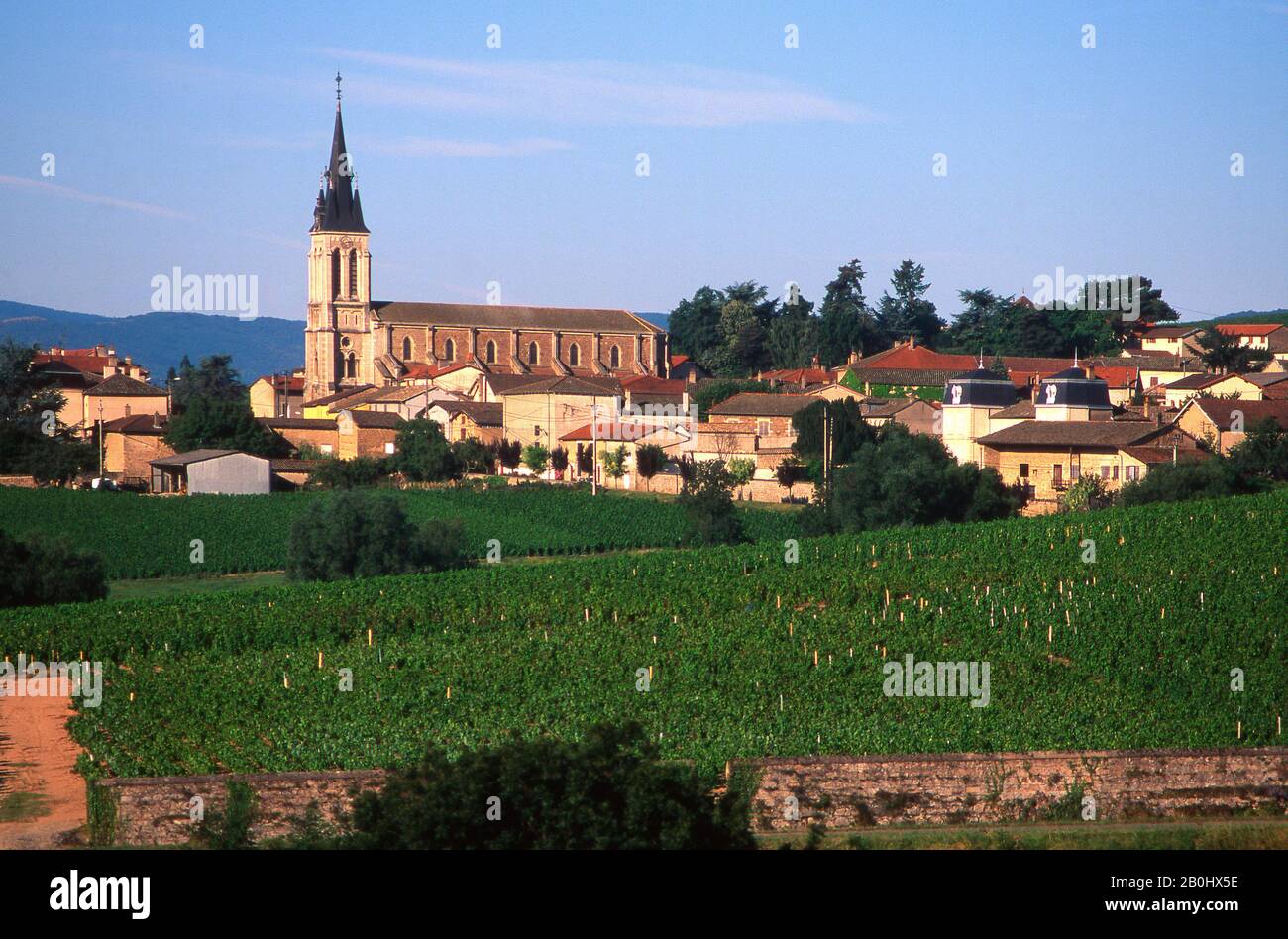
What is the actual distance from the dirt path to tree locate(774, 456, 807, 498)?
3247cm

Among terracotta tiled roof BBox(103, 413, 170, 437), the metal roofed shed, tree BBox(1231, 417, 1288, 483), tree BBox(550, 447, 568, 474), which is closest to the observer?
tree BBox(1231, 417, 1288, 483)

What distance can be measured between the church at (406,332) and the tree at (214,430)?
27923 mm

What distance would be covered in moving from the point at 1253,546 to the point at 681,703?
16.3 metres

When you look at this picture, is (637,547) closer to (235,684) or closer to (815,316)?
(235,684)

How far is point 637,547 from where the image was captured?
Result: 47188 millimetres

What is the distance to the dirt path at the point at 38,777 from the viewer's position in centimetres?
1794

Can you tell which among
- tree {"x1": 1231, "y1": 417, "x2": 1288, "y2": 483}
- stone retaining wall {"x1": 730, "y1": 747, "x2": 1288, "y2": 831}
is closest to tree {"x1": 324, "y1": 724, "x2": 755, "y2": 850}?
stone retaining wall {"x1": 730, "y1": 747, "x2": 1288, "y2": 831}

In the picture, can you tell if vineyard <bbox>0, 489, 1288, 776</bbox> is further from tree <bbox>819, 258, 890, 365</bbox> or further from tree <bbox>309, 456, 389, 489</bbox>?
tree <bbox>819, 258, 890, 365</bbox>

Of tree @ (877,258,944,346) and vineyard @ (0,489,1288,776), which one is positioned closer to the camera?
vineyard @ (0,489,1288,776)

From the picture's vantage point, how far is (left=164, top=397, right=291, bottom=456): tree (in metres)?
64.2

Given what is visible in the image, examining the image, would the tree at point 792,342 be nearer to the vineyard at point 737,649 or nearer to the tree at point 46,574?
the vineyard at point 737,649
